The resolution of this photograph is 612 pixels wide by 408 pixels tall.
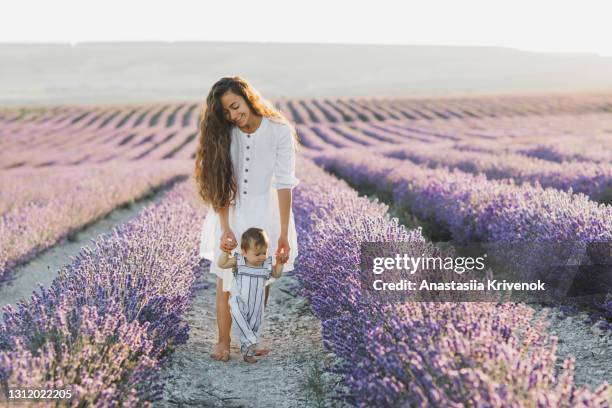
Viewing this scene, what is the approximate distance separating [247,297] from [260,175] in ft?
2.22

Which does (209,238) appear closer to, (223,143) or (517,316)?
(223,143)

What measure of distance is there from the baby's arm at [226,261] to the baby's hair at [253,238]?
3.9 inches

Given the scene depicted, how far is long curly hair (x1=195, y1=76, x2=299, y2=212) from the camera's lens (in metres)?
3.24

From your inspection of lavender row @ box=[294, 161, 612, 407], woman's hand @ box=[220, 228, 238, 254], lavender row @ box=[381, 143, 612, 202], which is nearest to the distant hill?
lavender row @ box=[381, 143, 612, 202]

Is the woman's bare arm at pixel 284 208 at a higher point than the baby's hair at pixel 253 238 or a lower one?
higher

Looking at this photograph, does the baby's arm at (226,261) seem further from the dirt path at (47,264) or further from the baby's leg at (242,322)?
the dirt path at (47,264)

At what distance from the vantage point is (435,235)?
621 centimetres

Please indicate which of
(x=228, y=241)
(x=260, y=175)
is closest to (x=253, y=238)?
(x=228, y=241)

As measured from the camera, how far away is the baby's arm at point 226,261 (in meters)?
3.30

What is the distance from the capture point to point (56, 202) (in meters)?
8.51

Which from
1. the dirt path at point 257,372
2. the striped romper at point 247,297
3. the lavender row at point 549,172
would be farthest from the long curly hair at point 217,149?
the lavender row at point 549,172

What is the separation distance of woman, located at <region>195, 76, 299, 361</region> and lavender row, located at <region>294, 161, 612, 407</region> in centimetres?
49

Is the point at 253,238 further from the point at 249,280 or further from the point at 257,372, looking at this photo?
the point at 257,372

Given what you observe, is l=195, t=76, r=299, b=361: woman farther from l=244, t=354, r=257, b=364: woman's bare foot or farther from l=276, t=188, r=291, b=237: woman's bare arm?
l=244, t=354, r=257, b=364: woman's bare foot
